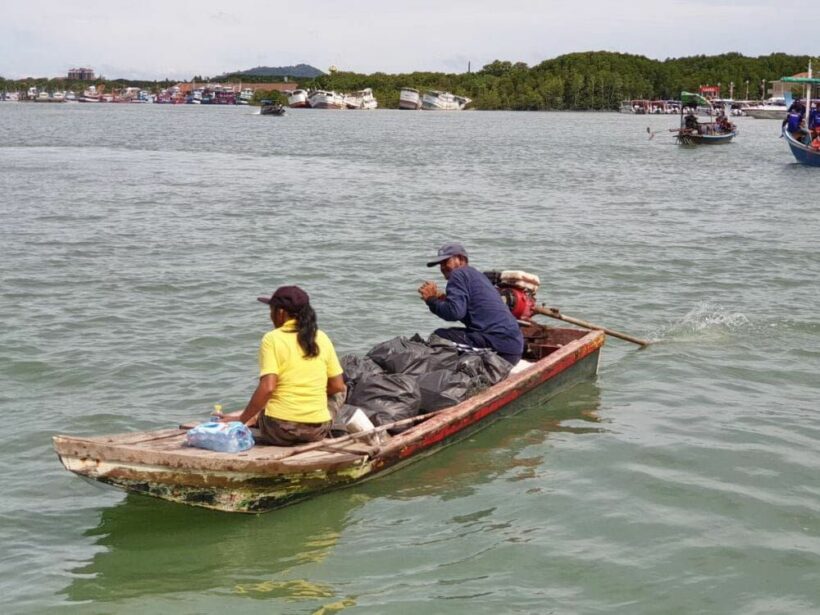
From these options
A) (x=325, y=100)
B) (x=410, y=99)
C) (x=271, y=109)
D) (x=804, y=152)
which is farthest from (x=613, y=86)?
(x=804, y=152)

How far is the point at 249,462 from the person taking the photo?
23.1 ft

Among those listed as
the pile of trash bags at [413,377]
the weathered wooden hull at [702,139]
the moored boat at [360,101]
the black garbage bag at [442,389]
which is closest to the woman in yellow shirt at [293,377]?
the pile of trash bags at [413,377]

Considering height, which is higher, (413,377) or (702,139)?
(702,139)

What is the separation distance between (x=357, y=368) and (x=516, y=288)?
9.96 ft

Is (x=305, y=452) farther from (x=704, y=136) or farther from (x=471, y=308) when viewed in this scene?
(x=704, y=136)

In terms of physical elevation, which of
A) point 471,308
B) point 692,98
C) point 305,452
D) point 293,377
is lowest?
point 305,452

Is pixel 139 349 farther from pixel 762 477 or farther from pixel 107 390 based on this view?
pixel 762 477

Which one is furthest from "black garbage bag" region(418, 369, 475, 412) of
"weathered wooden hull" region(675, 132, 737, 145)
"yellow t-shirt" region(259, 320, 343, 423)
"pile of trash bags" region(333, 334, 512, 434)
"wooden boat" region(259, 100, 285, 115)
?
"wooden boat" region(259, 100, 285, 115)

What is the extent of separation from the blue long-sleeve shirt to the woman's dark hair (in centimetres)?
239

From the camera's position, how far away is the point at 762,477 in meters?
8.58

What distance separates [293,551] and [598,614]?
210 centimetres

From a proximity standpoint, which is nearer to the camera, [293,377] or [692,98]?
[293,377]

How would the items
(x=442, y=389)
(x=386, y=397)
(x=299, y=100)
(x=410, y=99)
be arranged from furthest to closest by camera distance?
(x=410, y=99) < (x=299, y=100) < (x=442, y=389) < (x=386, y=397)

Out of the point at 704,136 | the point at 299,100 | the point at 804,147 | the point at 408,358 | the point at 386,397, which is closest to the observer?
the point at 386,397
